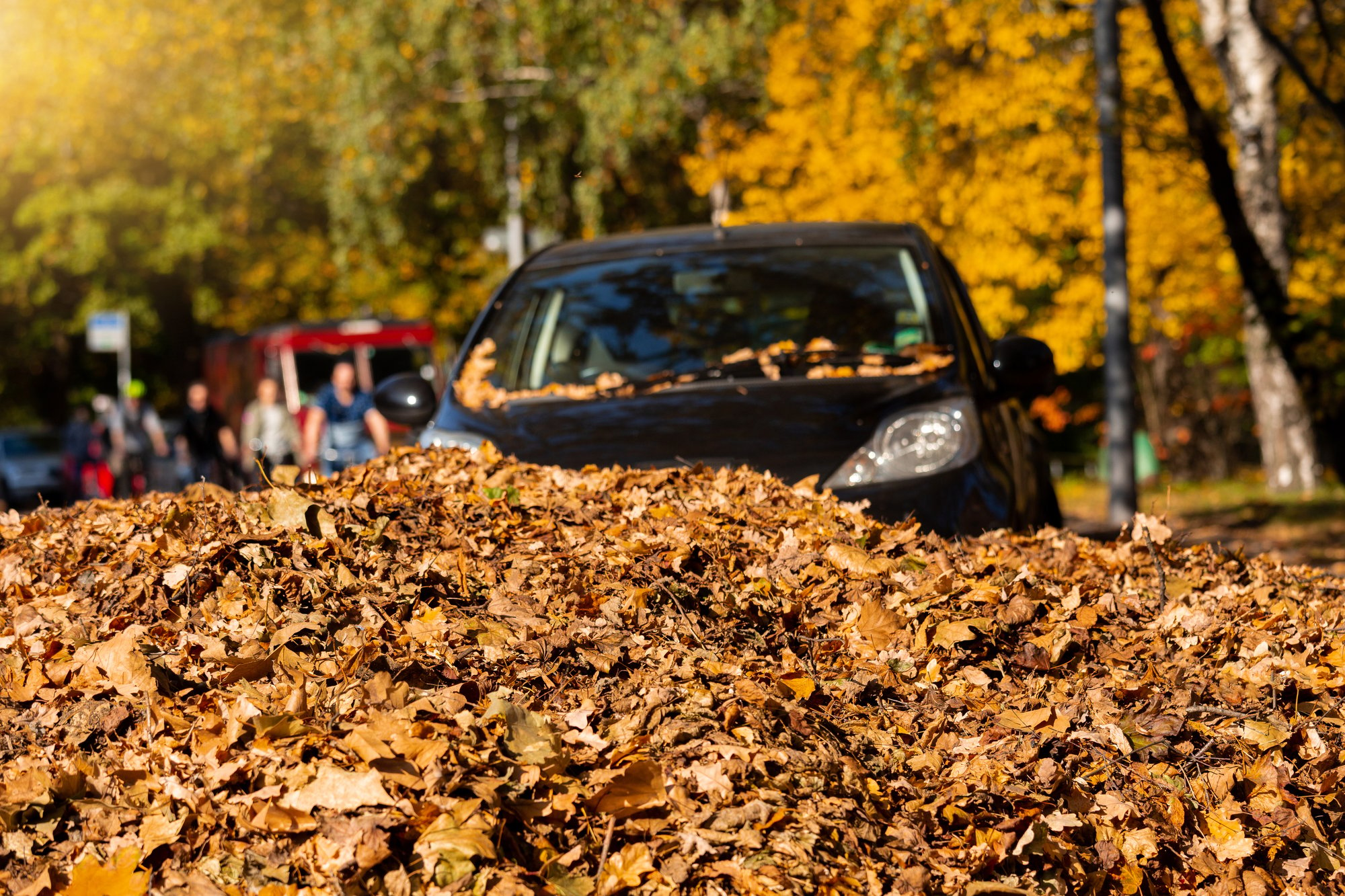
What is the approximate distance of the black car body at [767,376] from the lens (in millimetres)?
4812

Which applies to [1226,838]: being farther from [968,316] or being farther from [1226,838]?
[968,316]

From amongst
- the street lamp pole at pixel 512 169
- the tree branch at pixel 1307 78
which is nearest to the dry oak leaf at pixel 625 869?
the tree branch at pixel 1307 78

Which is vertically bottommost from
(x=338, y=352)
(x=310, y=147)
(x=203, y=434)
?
(x=338, y=352)

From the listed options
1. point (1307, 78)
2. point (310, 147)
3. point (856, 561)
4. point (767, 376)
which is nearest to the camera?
point (856, 561)

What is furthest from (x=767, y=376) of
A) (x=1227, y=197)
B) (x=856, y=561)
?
(x=1227, y=197)

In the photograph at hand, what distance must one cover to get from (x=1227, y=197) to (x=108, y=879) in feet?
41.1

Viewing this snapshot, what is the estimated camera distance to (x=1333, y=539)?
12508 mm

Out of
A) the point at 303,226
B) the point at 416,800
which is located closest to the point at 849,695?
the point at 416,800

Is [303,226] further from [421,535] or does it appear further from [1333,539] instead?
[421,535]

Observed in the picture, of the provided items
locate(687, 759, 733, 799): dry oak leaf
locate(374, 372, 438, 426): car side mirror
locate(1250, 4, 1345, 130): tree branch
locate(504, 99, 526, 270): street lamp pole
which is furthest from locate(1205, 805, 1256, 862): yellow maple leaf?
locate(504, 99, 526, 270): street lamp pole

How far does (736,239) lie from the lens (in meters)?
6.18

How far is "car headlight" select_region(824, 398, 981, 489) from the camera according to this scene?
187 inches

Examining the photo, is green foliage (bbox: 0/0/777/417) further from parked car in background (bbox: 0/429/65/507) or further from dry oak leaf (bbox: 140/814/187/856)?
dry oak leaf (bbox: 140/814/187/856)

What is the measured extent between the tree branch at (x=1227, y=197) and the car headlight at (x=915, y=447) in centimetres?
870
